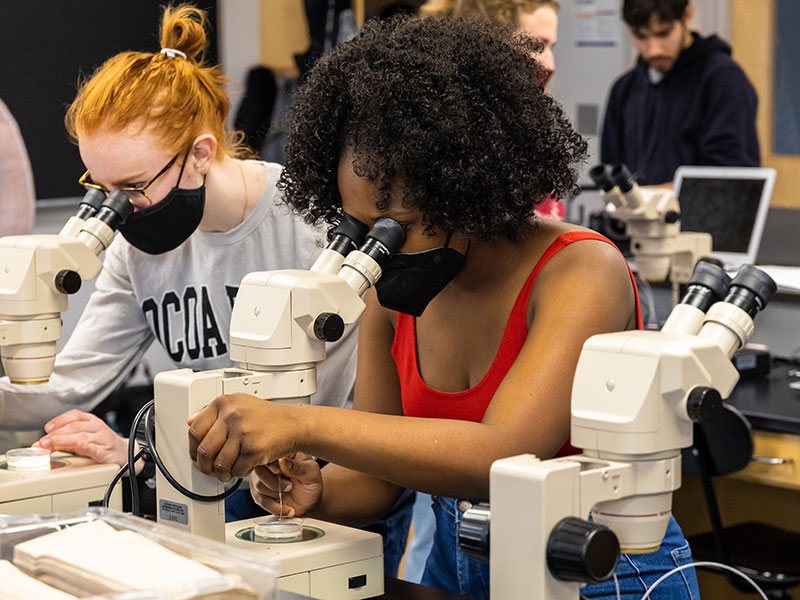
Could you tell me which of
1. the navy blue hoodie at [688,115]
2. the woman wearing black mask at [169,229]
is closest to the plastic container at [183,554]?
the woman wearing black mask at [169,229]

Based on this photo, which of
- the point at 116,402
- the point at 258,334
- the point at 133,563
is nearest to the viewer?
the point at 133,563

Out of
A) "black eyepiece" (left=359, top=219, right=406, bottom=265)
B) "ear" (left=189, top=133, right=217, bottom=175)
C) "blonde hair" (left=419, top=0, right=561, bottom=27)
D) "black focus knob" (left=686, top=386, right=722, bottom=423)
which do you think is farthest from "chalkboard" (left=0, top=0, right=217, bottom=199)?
"black focus knob" (left=686, top=386, right=722, bottom=423)

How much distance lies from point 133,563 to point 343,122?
62cm

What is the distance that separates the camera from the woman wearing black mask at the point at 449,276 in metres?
1.19

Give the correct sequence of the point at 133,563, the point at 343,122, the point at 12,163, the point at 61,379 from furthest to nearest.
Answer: the point at 12,163, the point at 61,379, the point at 343,122, the point at 133,563

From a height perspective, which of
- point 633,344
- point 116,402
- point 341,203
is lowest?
point 116,402

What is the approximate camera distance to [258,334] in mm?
1212

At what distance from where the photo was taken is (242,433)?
3.69 feet

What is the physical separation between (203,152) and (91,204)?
0.78 ft

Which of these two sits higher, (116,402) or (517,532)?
(517,532)

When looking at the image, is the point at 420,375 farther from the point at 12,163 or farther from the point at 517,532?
the point at 12,163

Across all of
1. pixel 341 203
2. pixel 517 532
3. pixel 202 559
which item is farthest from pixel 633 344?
pixel 341 203

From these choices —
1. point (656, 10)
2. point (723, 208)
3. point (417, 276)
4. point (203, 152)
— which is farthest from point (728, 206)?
point (417, 276)

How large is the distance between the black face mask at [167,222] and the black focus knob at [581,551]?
1032mm
